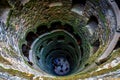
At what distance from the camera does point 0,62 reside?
24.9ft

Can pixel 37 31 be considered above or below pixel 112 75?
above

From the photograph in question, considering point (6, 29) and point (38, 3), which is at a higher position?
point (38, 3)

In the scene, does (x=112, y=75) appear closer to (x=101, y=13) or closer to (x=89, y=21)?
A: (x=101, y=13)

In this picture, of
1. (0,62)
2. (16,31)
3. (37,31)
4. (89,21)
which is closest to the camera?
(0,62)

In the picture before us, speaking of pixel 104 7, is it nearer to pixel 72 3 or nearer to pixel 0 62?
pixel 72 3

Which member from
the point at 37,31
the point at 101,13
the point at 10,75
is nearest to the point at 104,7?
the point at 101,13

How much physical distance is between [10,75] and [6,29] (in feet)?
16.7

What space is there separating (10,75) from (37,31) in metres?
7.86

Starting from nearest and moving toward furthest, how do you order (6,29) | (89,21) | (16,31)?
(6,29), (16,31), (89,21)

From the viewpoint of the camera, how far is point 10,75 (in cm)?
671

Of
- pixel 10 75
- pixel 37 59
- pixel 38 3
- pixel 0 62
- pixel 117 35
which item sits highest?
pixel 38 3

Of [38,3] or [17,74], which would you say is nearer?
[17,74]

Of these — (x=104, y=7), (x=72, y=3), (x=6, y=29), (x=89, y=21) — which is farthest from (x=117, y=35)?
(x=6, y=29)

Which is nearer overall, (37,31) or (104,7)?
(104,7)
